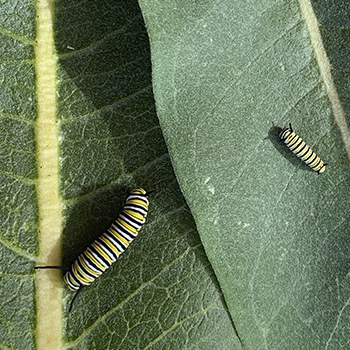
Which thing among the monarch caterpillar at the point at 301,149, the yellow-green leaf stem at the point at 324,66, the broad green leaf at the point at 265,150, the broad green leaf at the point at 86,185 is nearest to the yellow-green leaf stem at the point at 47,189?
the broad green leaf at the point at 86,185

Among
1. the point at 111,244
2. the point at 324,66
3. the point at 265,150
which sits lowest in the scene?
the point at 111,244

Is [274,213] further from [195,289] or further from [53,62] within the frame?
[53,62]

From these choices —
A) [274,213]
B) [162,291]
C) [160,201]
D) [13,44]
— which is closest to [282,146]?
[274,213]

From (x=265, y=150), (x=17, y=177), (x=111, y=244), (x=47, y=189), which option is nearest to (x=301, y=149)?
(x=265, y=150)

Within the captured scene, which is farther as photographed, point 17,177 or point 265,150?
point 265,150

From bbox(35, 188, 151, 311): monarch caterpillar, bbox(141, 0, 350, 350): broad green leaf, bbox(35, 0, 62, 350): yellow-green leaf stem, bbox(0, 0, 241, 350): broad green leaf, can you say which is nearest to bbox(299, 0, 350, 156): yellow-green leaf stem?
bbox(141, 0, 350, 350): broad green leaf

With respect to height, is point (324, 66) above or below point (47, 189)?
above

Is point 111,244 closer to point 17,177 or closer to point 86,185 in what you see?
point 86,185

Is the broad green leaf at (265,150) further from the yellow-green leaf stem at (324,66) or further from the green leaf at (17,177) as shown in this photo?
the green leaf at (17,177)
